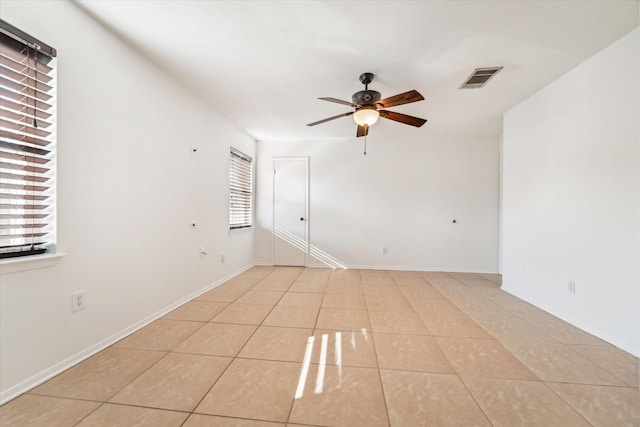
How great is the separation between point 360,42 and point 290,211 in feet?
10.6

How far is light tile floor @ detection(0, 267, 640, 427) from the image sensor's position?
126cm

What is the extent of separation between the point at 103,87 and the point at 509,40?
10.5ft

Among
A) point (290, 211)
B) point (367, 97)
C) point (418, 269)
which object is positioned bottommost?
point (418, 269)

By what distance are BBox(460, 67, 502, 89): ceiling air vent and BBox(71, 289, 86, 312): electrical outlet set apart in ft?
12.4

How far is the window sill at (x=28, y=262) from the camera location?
1.30 m

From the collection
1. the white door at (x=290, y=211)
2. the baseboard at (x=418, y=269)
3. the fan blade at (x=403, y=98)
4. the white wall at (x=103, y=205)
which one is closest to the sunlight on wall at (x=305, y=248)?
the white door at (x=290, y=211)

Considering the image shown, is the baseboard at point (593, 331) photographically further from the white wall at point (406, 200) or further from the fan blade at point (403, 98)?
the fan blade at point (403, 98)

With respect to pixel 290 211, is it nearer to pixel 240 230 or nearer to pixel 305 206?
pixel 305 206

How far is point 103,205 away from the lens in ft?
6.01

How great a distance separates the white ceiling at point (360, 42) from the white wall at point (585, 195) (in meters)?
0.25

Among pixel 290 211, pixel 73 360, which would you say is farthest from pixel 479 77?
pixel 73 360

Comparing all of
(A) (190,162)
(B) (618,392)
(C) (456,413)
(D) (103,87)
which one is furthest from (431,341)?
(D) (103,87)

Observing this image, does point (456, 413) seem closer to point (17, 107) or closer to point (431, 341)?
point (431, 341)

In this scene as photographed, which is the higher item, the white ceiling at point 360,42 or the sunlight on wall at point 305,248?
the white ceiling at point 360,42
